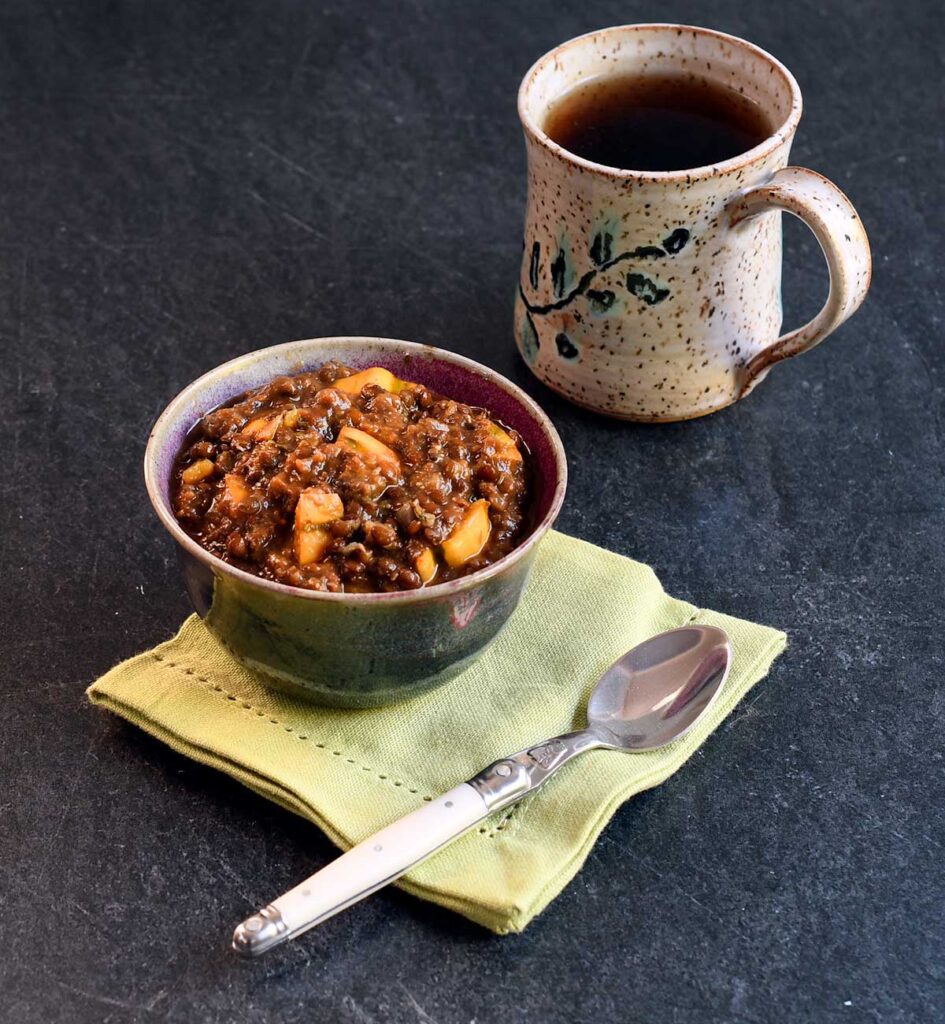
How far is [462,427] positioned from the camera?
1.64m

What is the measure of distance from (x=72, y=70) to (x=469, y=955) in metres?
2.04

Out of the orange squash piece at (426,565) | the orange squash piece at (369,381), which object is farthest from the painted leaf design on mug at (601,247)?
the orange squash piece at (426,565)

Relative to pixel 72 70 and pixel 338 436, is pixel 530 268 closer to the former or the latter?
pixel 338 436

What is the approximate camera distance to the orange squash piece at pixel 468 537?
→ 1.51m

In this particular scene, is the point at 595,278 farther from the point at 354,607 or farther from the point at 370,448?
the point at 354,607

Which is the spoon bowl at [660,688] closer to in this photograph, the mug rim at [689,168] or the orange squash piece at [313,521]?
the orange squash piece at [313,521]

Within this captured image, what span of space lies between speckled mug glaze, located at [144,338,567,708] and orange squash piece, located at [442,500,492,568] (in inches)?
1.7

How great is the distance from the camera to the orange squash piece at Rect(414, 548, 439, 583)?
1480 mm

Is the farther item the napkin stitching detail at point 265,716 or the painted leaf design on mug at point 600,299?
the painted leaf design on mug at point 600,299

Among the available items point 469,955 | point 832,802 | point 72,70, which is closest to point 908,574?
point 832,802

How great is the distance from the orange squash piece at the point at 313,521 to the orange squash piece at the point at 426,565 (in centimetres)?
10

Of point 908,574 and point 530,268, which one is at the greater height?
point 530,268

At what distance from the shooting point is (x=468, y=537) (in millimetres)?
1522

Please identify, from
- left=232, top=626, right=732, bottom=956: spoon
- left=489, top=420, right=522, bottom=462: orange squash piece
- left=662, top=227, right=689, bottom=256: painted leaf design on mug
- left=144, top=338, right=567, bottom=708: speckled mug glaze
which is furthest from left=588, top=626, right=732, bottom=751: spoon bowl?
left=662, top=227, right=689, bottom=256: painted leaf design on mug
